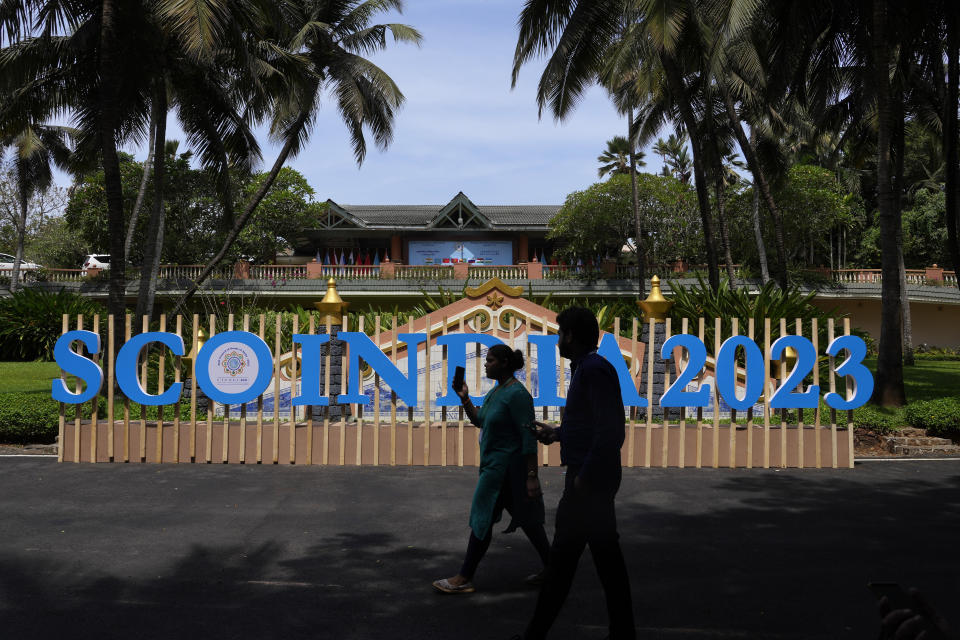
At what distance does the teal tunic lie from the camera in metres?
4.89

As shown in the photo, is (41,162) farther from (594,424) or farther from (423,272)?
(594,424)

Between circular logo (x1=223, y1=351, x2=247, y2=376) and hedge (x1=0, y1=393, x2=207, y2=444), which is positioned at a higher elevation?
circular logo (x1=223, y1=351, x2=247, y2=376)

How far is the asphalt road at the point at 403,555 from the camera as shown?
4516 mm

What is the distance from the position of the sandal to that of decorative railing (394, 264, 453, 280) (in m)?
27.5

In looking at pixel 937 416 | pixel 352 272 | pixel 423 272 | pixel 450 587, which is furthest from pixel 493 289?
pixel 352 272

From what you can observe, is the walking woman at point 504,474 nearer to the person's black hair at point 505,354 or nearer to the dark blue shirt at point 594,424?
the person's black hair at point 505,354

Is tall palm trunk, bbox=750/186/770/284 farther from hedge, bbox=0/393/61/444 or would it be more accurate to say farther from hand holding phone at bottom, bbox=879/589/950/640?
hand holding phone at bottom, bbox=879/589/950/640

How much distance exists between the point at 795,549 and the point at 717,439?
11.9ft

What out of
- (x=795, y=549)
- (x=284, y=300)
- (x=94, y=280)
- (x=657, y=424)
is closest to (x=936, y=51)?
(x=657, y=424)

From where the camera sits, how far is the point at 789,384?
945 centimetres

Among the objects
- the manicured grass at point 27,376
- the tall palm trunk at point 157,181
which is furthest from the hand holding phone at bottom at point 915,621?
the tall palm trunk at point 157,181

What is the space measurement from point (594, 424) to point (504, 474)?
1.20 m

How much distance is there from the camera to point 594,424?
3898mm

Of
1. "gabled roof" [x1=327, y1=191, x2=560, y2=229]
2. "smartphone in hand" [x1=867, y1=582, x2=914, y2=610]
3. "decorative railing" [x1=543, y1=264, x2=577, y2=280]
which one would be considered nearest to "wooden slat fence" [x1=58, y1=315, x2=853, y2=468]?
"smartphone in hand" [x1=867, y1=582, x2=914, y2=610]
